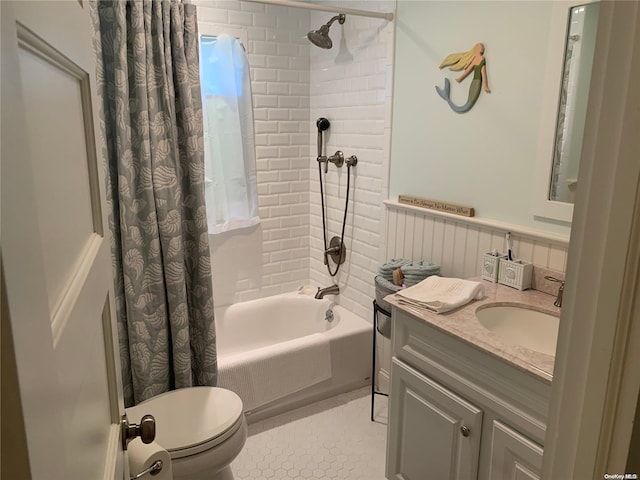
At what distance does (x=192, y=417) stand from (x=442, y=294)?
1.03 meters

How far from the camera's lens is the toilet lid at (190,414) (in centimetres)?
172

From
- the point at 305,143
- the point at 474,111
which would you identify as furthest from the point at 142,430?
the point at 305,143

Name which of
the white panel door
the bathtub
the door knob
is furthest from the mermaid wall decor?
the door knob

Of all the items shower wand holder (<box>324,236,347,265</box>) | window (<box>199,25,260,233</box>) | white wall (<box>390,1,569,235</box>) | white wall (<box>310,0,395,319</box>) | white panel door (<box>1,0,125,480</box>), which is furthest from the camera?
shower wand holder (<box>324,236,347,265</box>)

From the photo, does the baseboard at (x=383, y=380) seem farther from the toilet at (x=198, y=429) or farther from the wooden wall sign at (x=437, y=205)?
the toilet at (x=198, y=429)

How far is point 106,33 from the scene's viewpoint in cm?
188

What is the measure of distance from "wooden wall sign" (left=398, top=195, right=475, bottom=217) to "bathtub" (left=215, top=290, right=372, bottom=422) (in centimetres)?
80

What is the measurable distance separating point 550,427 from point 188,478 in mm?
1415

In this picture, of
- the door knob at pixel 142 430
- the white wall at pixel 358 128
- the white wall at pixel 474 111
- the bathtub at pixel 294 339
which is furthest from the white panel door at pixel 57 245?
the white wall at pixel 358 128

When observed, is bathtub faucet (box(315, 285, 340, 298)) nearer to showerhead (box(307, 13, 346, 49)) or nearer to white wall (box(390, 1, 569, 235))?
white wall (box(390, 1, 569, 235))

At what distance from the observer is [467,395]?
5.11ft

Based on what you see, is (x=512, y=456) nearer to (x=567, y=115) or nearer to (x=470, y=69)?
(x=567, y=115)

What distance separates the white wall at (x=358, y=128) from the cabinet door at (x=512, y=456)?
136 centimetres

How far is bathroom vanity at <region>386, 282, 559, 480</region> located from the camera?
4.48ft
